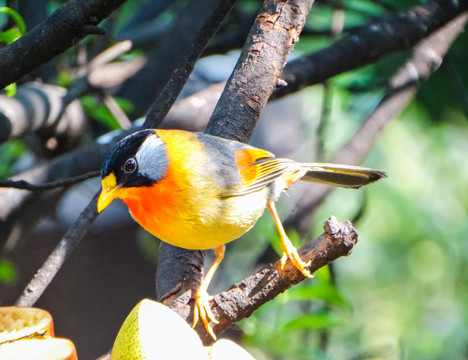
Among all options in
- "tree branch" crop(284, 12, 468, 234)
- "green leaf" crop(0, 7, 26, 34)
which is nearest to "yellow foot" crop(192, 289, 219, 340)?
"green leaf" crop(0, 7, 26, 34)

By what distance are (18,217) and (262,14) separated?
5.97 feet

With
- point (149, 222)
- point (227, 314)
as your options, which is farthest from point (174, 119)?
point (227, 314)

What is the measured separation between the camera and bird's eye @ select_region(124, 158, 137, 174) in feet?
8.04

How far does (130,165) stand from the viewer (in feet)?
8.08

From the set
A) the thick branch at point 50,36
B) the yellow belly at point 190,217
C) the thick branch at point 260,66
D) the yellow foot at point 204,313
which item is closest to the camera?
the thick branch at point 50,36

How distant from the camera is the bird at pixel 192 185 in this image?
237 cm

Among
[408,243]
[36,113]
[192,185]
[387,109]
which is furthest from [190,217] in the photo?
[408,243]

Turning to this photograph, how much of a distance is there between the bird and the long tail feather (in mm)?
12

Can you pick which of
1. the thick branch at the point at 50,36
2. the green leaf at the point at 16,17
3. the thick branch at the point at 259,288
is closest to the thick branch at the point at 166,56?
the green leaf at the point at 16,17

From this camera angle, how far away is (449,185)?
21.7ft

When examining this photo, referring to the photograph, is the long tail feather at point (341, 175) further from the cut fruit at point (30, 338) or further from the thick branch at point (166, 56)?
the cut fruit at point (30, 338)

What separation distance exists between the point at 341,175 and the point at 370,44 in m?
1.04

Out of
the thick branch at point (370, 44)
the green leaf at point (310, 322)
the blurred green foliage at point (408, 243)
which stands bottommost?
the blurred green foliage at point (408, 243)

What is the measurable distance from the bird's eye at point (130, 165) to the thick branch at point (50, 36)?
0.64 metres
